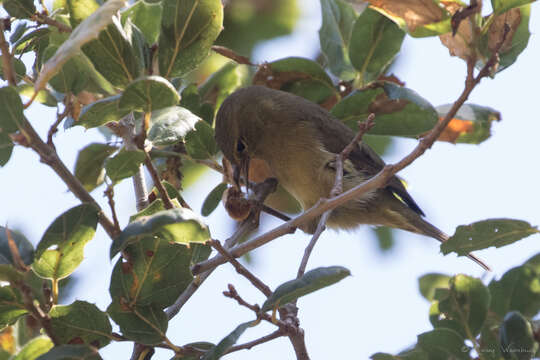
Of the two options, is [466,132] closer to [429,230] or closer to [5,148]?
[429,230]

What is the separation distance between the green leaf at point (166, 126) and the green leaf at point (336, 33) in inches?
62.9

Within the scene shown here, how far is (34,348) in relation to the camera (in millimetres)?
2217

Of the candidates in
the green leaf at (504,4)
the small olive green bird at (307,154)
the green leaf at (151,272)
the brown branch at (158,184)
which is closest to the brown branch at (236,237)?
the green leaf at (151,272)

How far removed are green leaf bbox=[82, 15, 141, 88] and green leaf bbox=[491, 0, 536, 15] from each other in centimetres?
135

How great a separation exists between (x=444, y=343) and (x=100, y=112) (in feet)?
4.91

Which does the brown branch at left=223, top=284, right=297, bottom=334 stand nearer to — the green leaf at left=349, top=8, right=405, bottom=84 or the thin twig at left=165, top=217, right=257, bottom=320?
the thin twig at left=165, top=217, right=257, bottom=320

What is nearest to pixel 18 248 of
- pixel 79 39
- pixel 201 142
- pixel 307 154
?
pixel 79 39

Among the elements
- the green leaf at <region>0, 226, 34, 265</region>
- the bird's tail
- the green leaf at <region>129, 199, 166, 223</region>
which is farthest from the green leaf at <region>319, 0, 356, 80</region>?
the green leaf at <region>0, 226, 34, 265</region>

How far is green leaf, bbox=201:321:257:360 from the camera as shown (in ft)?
6.74

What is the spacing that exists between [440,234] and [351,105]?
167 centimetres

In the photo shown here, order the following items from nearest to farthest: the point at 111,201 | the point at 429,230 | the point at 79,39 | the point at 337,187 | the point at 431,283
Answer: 1. the point at 79,39
2. the point at 111,201
3. the point at 337,187
4. the point at 431,283
5. the point at 429,230

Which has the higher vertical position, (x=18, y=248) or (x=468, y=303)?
(x=18, y=248)

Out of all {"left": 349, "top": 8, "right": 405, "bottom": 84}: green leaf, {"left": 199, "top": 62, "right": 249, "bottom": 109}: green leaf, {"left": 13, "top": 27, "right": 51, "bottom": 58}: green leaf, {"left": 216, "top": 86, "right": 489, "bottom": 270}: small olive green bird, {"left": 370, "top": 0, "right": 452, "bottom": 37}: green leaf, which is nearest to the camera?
{"left": 370, "top": 0, "right": 452, "bottom": 37}: green leaf

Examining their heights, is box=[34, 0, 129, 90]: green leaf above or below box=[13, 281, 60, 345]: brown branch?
above
